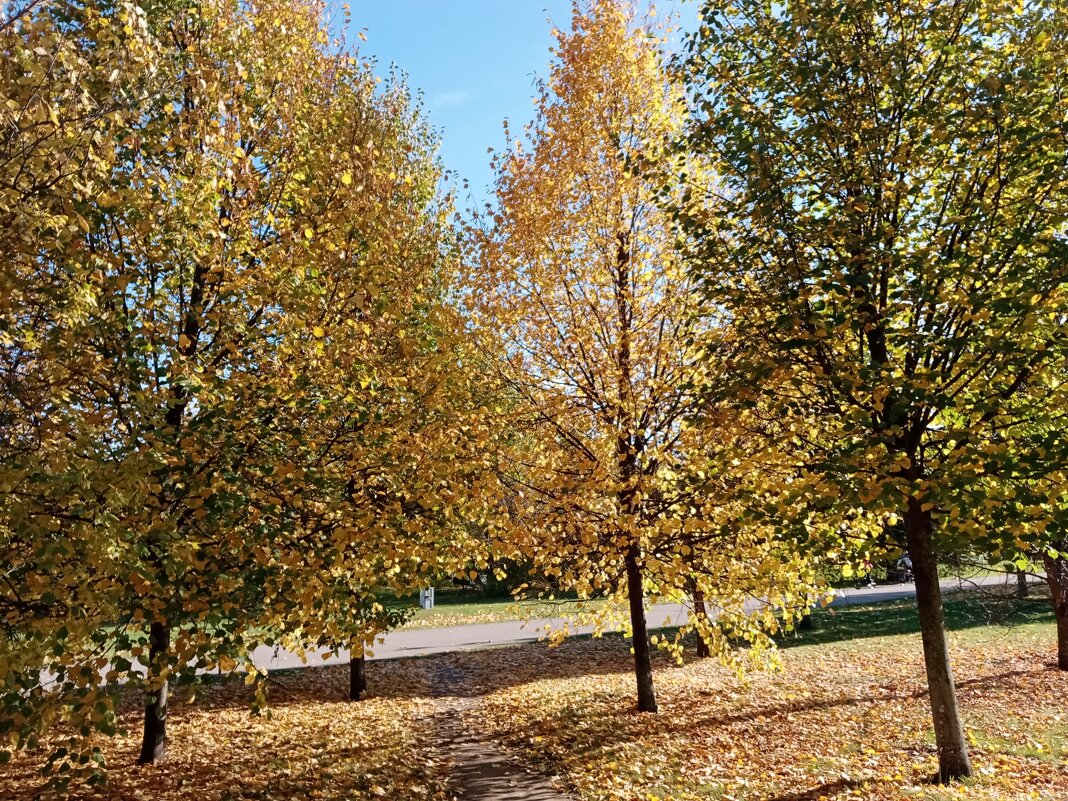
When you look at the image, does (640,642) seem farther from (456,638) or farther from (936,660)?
(456,638)

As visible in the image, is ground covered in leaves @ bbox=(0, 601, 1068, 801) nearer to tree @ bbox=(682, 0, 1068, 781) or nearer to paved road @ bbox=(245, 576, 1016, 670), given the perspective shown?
tree @ bbox=(682, 0, 1068, 781)

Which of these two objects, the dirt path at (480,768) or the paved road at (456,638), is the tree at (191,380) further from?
the paved road at (456,638)

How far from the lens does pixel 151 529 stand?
4.23m

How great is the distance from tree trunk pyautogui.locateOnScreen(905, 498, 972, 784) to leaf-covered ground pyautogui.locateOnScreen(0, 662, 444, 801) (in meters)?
5.08

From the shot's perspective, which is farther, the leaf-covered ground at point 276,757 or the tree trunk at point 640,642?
the tree trunk at point 640,642

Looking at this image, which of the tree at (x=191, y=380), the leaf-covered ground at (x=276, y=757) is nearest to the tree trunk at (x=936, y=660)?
the tree at (x=191, y=380)

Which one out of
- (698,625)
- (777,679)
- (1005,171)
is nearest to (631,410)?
(698,625)

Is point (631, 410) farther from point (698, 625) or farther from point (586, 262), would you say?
point (698, 625)

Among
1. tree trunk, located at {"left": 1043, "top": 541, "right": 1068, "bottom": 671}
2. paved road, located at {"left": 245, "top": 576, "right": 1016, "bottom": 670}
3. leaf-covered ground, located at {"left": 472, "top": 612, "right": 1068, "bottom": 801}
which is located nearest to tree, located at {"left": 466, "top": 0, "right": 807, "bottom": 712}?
leaf-covered ground, located at {"left": 472, "top": 612, "right": 1068, "bottom": 801}

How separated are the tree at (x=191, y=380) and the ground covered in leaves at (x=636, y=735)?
1472mm

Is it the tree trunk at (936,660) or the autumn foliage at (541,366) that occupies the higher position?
the autumn foliage at (541,366)

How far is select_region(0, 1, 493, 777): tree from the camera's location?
3.82 metres

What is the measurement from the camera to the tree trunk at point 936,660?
20.9 ft

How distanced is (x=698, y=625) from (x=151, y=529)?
23.2 feet
